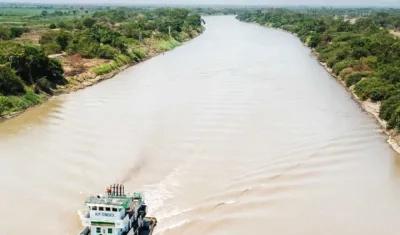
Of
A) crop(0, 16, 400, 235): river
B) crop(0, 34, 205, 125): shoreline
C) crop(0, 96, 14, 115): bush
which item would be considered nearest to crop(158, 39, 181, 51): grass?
crop(0, 34, 205, 125): shoreline

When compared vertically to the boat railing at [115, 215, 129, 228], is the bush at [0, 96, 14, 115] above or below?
below

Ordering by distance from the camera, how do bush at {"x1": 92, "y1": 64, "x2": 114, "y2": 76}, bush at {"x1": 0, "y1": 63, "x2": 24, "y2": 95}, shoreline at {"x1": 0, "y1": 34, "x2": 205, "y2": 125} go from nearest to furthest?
1. shoreline at {"x1": 0, "y1": 34, "x2": 205, "y2": 125}
2. bush at {"x1": 0, "y1": 63, "x2": 24, "y2": 95}
3. bush at {"x1": 92, "y1": 64, "x2": 114, "y2": 76}

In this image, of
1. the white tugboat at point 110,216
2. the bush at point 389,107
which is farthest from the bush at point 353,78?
the white tugboat at point 110,216

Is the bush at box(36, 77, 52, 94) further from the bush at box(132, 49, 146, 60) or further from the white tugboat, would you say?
the white tugboat

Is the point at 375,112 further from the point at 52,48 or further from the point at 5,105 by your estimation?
the point at 52,48

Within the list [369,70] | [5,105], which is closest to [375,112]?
[369,70]

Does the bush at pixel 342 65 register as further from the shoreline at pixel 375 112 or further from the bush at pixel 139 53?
the bush at pixel 139 53
